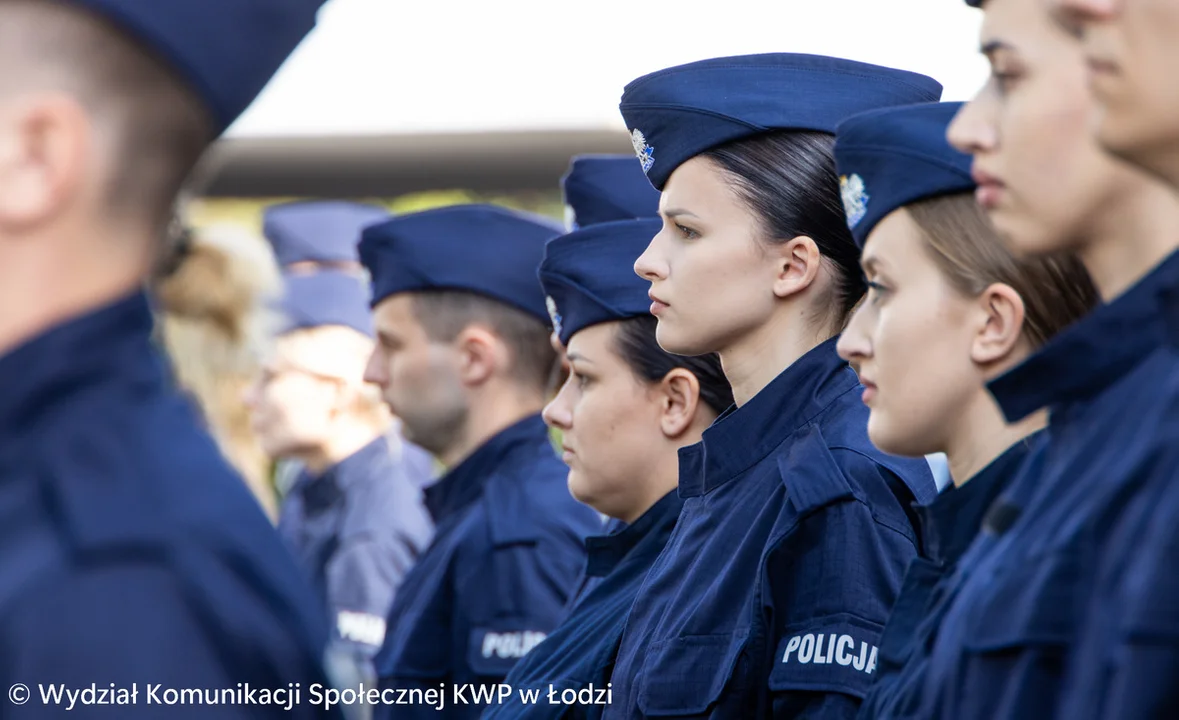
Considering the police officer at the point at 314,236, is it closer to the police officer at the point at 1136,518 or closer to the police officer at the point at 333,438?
the police officer at the point at 333,438

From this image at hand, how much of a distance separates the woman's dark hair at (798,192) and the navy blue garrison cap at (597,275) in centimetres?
67

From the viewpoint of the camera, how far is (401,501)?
655 centimetres

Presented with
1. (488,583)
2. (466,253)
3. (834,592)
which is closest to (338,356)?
(466,253)

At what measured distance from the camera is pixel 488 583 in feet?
14.9

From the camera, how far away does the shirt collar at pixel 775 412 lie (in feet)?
10.5

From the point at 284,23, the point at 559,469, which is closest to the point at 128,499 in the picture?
the point at 284,23

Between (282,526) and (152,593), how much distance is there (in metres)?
6.11

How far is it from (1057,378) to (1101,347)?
0.22ft

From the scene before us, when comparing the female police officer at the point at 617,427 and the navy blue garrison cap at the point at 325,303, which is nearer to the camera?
the female police officer at the point at 617,427

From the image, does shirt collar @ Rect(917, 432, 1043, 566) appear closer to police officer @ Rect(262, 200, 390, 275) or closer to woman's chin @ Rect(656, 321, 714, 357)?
woman's chin @ Rect(656, 321, 714, 357)

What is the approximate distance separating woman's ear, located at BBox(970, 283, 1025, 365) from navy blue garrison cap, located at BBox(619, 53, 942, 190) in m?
0.82

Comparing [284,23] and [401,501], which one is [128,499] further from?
[401,501]

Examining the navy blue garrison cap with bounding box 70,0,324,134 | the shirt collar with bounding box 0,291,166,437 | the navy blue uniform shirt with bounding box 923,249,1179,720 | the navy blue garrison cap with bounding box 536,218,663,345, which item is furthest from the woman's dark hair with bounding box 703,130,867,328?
the shirt collar with bounding box 0,291,166,437

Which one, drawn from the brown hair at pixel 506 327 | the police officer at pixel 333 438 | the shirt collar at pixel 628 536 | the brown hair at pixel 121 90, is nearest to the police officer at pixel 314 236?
the police officer at pixel 333 438
